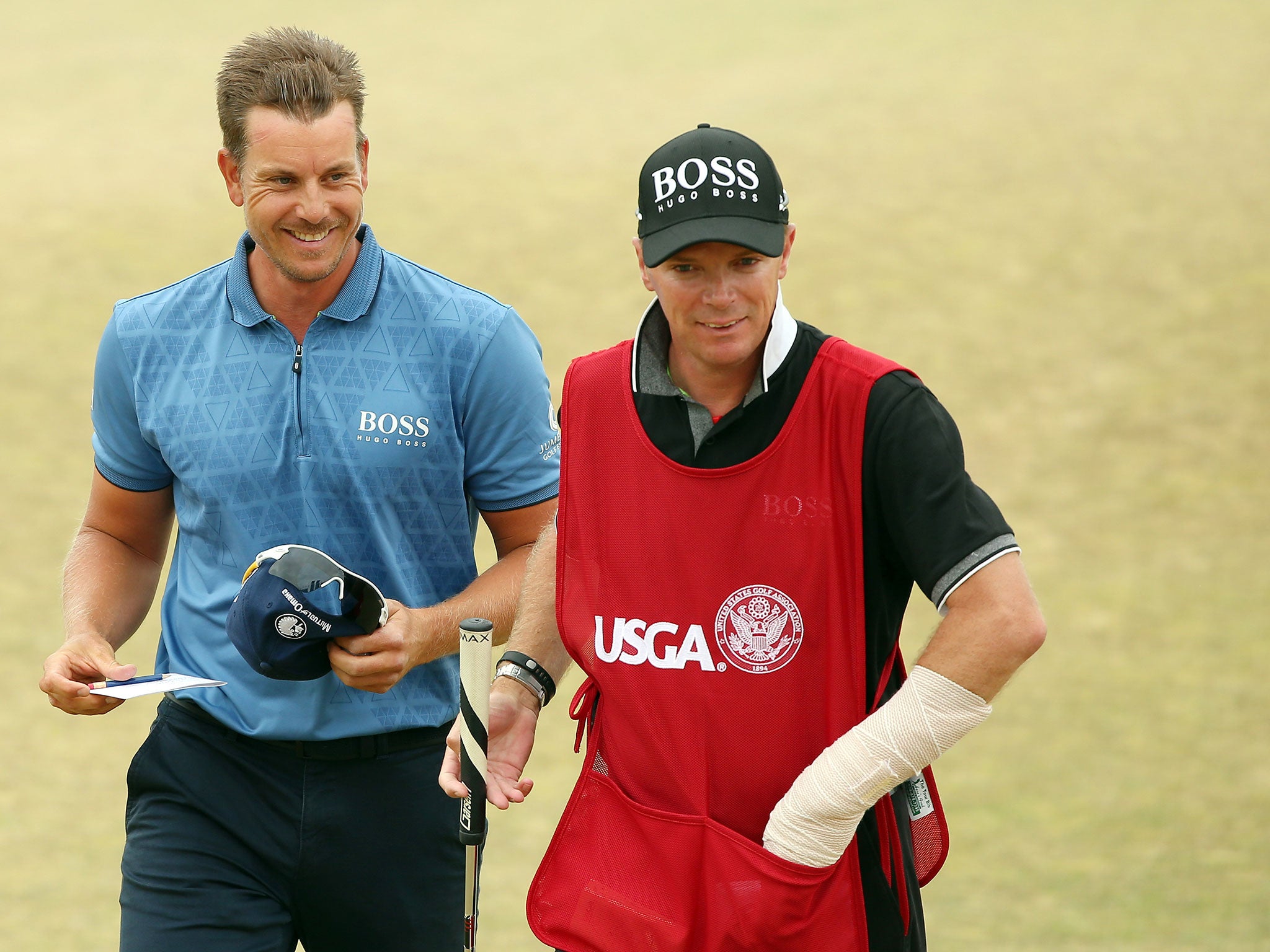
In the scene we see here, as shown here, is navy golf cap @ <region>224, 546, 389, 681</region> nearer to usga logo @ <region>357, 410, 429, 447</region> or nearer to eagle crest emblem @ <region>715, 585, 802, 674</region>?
usga logo @ <region>357, 410, 429, 447</region>

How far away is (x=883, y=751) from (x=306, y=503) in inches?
47.4

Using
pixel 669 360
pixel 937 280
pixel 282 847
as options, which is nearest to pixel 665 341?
pixel 669 360

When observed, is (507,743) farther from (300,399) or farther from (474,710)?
(300,399)

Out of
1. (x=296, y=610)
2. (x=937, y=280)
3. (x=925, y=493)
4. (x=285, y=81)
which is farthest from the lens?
(x=937, y=280)

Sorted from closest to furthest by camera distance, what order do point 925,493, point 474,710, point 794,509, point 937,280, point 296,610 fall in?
1. point 925,493
2. point 794,509
3. point 474,710
4. point 296,610
5. point 937,280

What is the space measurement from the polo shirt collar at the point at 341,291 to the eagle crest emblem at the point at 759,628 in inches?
39.8

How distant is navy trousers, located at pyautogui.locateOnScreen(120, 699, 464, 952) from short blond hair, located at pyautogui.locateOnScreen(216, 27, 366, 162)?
1.10m

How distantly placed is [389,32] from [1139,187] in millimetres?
9662

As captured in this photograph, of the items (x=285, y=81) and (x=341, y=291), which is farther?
(x=341, y=291)

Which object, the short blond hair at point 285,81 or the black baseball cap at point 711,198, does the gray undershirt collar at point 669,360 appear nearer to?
the black baseball cap at point 711,198

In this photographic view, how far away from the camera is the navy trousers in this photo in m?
2.97

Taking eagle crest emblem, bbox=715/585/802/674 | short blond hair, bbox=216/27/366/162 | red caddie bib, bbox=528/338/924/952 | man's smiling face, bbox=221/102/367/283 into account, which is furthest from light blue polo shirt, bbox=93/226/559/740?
eagle crest emblem, bbox=715/585/802/674

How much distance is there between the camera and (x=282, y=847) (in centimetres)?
303

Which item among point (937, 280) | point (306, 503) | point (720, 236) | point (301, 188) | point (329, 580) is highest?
point (937, 280)
